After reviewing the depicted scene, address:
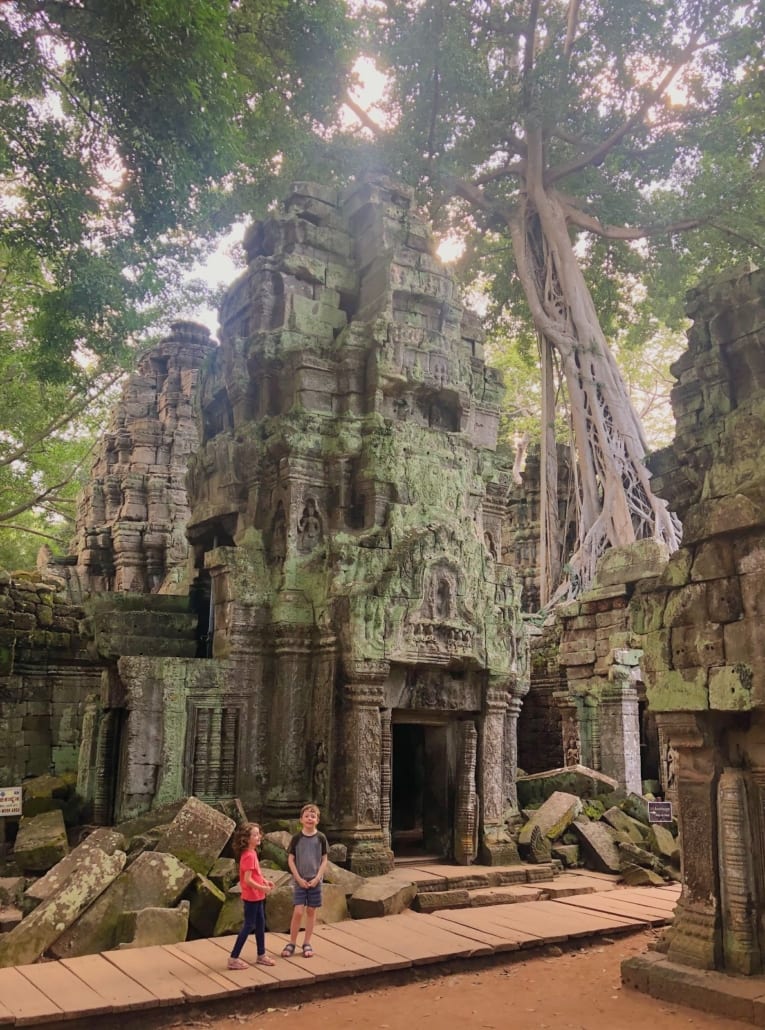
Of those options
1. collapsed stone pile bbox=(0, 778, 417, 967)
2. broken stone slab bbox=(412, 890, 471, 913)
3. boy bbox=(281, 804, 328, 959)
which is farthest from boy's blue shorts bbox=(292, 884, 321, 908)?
broken stone slab bbox=(412, 890, 471, 913)

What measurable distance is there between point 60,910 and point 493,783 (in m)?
4.93

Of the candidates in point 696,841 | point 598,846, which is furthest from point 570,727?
point 696,841

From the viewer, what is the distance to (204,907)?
264 inches

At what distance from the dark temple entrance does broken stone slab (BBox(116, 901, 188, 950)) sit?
360cm

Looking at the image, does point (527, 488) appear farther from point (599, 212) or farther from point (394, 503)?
point (394, 503)

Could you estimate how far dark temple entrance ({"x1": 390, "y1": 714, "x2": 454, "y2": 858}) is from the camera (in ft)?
31.3

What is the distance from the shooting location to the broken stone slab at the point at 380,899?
23.1 ft

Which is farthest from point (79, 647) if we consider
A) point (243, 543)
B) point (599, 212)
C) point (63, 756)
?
point (599, 212)

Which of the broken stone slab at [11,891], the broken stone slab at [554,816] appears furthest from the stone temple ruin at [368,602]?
the broken stone slab at [11,891]

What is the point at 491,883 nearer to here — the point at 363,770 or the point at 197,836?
the point at 363,770

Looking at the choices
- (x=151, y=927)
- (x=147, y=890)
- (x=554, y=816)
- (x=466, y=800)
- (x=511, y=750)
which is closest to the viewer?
(x=151, y=927)

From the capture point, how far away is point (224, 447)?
10602 mm

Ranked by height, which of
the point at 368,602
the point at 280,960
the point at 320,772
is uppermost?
the point at 368,602

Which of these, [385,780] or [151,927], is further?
[385,780]
